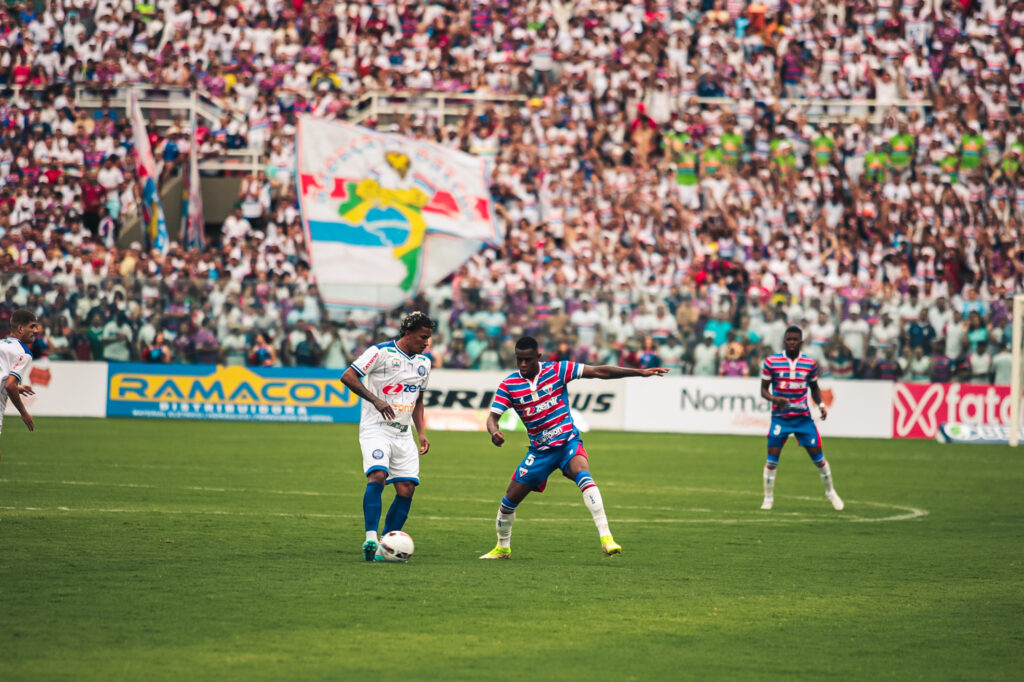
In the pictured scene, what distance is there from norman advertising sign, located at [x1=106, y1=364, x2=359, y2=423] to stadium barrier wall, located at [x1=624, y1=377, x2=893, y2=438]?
6.38m

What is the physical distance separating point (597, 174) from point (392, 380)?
22.0m

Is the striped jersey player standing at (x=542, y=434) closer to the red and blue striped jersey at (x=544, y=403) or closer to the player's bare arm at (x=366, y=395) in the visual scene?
the red and blue striped jersey at (x=544, y=403)

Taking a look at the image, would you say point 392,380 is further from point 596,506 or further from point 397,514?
point 596,506

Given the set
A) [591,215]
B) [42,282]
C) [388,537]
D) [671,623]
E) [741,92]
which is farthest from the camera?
[741,92]

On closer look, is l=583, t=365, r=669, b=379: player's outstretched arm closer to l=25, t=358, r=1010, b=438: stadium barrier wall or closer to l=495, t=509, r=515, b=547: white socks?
l=495, t=509, r=515, b=547: white socks

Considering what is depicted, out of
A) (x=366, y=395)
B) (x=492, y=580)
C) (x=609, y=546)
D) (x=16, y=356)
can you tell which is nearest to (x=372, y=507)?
(x=366, y=395)

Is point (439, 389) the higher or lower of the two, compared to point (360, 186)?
lower

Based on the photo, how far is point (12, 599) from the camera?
8938 mm

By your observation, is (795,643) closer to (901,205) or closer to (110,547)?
(110,547)

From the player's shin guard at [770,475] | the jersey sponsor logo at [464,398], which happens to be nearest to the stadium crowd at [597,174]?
the jersey sponsor logo at [464,398]

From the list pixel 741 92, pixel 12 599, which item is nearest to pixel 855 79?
pixel 741 92

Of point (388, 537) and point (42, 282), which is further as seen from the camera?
point (42, 282)

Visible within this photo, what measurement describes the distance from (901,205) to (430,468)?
16021 mm

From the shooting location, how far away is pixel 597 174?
32.8 meters
